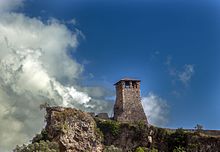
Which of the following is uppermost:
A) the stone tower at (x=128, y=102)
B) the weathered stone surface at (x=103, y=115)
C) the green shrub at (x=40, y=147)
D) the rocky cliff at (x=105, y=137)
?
the stone tower at (x=128, y=102)

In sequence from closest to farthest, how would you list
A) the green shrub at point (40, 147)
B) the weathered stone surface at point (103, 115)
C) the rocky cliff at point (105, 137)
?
the green shrub at point (40, 147) < the rocky cliff at point (105, 137) < the weathered stone surface at point (103, 115)

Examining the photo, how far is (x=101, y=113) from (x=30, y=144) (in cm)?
1515

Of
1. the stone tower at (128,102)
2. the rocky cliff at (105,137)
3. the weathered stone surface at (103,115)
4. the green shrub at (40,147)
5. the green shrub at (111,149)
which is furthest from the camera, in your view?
the stone tower at (128,102)

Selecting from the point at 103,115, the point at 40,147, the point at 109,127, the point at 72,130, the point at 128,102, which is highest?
the point at 128,102

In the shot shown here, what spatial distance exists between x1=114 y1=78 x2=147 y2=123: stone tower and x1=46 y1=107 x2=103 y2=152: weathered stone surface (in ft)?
24.1

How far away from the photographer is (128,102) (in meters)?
63.9

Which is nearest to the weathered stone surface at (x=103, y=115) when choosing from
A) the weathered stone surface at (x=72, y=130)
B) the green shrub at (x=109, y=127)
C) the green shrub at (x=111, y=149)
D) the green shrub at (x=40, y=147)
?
the green shrub at (x=109, y=127)

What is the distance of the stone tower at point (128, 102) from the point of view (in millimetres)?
63031

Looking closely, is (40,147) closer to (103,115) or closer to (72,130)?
(72,130)

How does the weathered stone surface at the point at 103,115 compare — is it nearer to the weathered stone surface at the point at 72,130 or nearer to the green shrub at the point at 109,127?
the green shrub at the point at 109,127

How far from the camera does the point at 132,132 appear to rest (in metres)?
59.3

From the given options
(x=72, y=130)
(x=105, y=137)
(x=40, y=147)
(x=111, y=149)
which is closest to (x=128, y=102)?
(x=105, y=137)

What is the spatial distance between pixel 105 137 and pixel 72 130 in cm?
597

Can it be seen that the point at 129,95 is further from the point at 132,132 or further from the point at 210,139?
the point at 210,139
